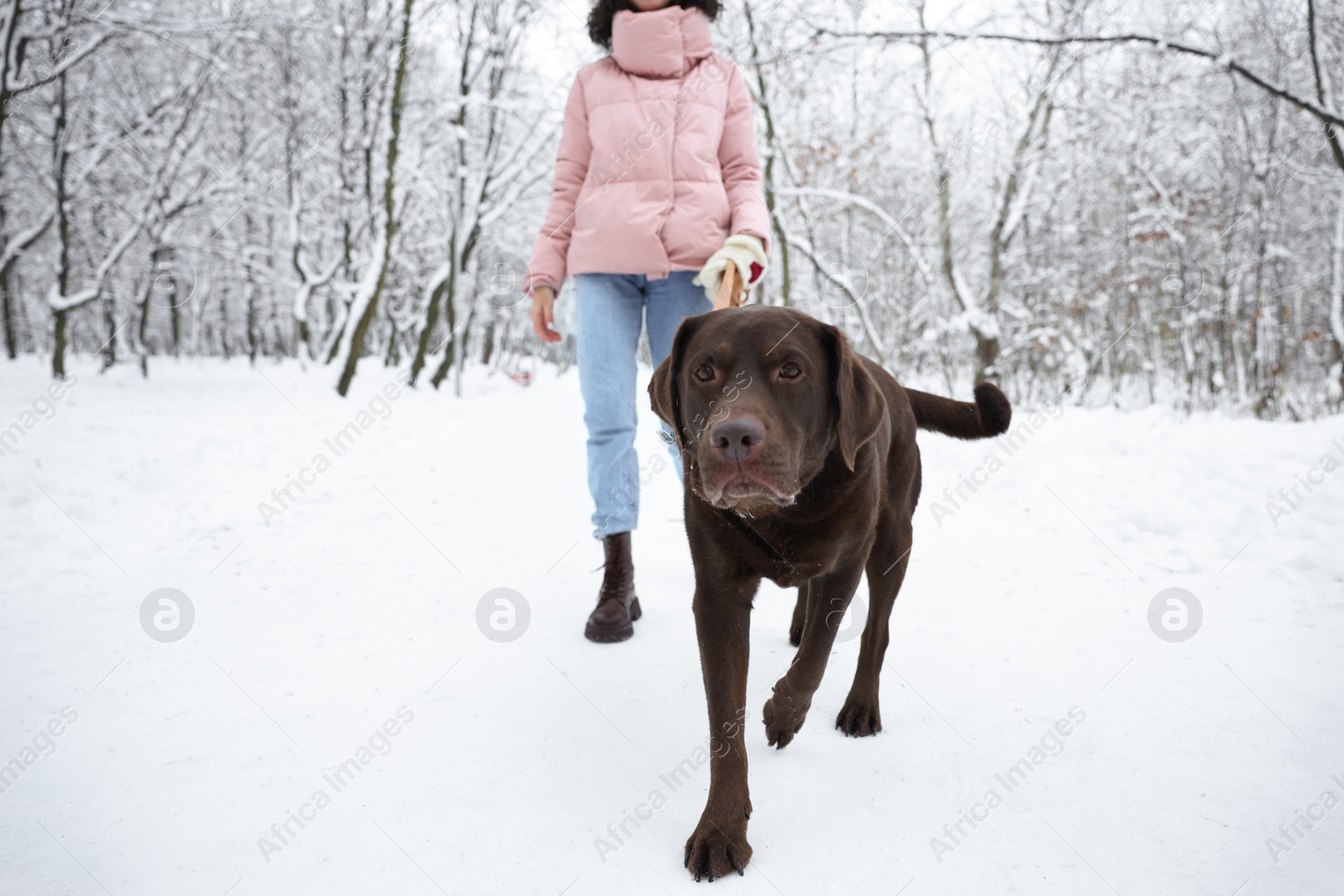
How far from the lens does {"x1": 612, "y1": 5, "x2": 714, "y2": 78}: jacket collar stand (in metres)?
2.97

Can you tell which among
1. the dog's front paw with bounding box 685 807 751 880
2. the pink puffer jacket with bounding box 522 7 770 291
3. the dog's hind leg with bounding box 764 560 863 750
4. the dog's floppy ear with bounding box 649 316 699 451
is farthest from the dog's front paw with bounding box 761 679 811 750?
the pink puffer jacket with bounding box 522 7 770 291

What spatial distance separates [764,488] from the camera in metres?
1.68

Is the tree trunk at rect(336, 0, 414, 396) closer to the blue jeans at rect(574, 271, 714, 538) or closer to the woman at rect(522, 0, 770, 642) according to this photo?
the woman at rect(522, 0, 770, 642)

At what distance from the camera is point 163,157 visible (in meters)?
14.4

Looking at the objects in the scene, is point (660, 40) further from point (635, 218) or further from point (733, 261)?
point (733, 261)

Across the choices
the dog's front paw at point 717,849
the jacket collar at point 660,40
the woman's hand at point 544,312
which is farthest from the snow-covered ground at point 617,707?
the jacket collar at point 660,40

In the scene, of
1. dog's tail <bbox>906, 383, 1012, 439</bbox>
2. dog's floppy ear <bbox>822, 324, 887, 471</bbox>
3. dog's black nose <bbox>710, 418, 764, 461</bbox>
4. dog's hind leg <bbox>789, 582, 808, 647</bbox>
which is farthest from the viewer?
dog's hind leg <bbox>789, 582, 808, 647</bbox>

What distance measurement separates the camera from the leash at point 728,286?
108 inches

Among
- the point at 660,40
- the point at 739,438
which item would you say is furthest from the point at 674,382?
the point at 660,40

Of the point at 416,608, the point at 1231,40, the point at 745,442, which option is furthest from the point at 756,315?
the point at 1231,40

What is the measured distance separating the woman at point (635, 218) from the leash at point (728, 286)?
46 millimetres

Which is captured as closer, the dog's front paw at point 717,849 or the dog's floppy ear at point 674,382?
the dog's front paw at point 717,849

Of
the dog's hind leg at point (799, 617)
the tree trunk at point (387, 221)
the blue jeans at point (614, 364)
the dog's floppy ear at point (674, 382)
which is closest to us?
the dog's floppy ear at point (674, 382)

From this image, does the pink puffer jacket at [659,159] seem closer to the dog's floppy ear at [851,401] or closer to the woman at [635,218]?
the woman at [635,218]
